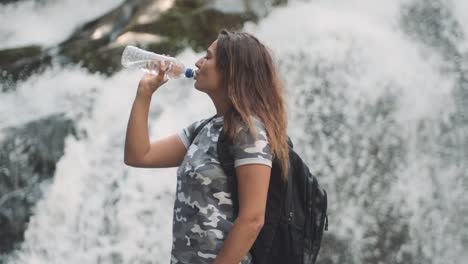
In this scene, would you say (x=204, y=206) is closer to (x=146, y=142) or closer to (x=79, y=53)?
(x=146, y=142)

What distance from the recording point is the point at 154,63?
273 centimetres

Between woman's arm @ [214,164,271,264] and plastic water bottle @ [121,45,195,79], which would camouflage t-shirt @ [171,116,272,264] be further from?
plastic water bottle @ [121,45,195,79]

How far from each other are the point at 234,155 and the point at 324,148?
3468mm

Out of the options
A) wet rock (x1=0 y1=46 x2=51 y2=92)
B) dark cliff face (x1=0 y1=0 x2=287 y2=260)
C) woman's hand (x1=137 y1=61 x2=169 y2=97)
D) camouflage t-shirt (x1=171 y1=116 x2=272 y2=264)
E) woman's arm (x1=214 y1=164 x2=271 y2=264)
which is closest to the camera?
woman's arm (x1=214 y1=164 x2=271 y2=264)

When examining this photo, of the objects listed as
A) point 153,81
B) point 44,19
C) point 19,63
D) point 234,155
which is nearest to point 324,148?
point 19,63

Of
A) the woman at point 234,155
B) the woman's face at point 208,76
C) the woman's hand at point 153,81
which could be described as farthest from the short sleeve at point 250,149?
the woman's hand at point 153,81

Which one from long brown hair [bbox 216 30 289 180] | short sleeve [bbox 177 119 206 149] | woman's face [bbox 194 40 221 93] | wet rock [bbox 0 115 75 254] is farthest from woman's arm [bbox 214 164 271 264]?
wet rock [bbox 0 115 75 254]

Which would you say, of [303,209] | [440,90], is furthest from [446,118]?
[303,209]

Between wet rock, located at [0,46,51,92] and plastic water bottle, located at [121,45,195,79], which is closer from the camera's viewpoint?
plastic water bottle, located at [121,45,195,79]

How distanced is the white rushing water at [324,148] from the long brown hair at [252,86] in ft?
9.54

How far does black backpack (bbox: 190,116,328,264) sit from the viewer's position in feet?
7.89

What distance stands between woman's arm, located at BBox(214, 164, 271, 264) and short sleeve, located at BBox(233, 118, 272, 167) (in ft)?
0.06

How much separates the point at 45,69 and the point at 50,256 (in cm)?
208

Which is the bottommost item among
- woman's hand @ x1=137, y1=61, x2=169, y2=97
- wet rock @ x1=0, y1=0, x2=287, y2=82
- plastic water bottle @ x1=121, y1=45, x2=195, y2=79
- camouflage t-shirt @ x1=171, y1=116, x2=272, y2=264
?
camouflage t-shirt @ x1=171, y1=116, x2=272, y2=264
